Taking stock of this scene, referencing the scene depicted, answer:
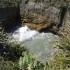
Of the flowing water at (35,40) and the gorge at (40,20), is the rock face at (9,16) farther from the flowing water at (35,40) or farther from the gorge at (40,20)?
the flowing water at (35,40)

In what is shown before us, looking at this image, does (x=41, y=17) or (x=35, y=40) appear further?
(x=41, y=17)

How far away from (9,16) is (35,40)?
14.9 ft

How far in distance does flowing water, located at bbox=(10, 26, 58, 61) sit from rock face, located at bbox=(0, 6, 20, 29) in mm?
1305

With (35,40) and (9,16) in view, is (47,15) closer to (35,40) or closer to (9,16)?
(35,40)

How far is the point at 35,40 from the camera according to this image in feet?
86.3

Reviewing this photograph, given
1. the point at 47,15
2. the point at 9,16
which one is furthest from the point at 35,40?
the point at 9,16

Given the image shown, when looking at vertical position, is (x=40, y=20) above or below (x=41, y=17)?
below

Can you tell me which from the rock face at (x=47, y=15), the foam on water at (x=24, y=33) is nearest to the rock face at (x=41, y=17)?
the rock face at (x=47, y=15)

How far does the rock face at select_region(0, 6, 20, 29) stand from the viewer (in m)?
27.5

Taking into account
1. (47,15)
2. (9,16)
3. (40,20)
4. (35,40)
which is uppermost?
(47,15)

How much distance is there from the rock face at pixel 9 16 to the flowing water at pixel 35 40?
1.31m

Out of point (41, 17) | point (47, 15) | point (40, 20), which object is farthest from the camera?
point (41, 17)

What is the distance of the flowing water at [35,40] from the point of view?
23906 mm

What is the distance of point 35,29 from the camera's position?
28.2 m
